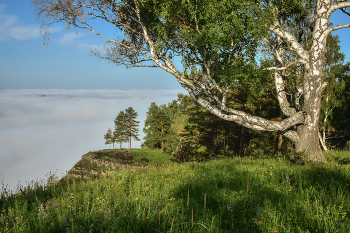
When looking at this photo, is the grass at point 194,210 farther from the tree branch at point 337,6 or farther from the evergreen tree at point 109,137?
the evergreen tree at point 109,137

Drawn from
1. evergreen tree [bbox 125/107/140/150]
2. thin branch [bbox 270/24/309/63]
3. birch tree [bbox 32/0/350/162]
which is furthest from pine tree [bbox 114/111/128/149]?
thin branch [bbox 270/24/309/63]

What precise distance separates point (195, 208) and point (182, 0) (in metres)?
7.81

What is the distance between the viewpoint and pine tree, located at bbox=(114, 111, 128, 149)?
204ft

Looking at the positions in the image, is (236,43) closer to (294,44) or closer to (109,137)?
(294,44)

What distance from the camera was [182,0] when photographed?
862 centimetres

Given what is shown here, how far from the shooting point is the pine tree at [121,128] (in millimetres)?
62125

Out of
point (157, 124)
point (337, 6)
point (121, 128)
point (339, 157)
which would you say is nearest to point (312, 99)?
point (339, 157)

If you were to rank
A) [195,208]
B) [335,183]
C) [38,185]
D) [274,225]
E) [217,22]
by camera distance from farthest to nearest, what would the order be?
[217,22] < [38,185] < [335,183] < [195,208] < [274,225]

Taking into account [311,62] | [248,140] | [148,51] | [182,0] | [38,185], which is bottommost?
[248,140]

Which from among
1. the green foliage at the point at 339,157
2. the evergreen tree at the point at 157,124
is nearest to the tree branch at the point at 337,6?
the green foliage at the point at 339,157

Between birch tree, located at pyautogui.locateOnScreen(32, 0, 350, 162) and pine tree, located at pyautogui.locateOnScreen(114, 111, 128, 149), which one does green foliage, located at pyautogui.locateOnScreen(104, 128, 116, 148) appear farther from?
birch tree, located at pyautogui.locateOnScreen(32, 0, 350, 162)

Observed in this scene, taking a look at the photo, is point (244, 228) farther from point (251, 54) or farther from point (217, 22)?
point (251, 54)

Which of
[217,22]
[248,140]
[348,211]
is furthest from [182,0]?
[248,140]

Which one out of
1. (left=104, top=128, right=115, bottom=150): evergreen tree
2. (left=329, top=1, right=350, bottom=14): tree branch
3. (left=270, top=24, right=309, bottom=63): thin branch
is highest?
(left=329, top=1, right=350, bottom=14): tree branch
